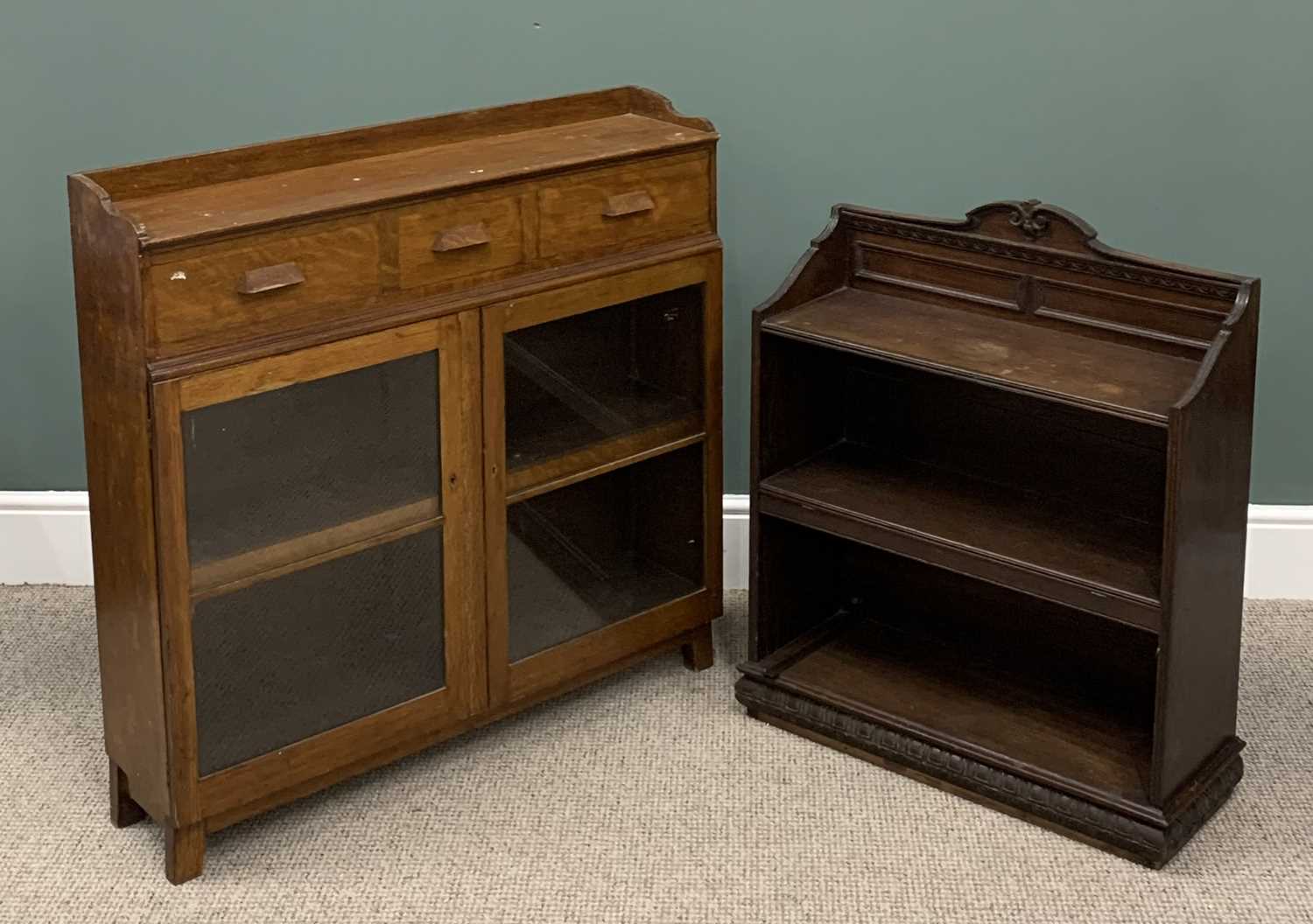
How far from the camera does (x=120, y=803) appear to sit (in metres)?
2.59

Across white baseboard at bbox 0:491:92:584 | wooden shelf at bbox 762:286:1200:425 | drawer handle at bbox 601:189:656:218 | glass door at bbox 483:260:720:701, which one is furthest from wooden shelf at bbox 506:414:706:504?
white baseboard at bbox 0:491:92:584

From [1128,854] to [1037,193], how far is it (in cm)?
114

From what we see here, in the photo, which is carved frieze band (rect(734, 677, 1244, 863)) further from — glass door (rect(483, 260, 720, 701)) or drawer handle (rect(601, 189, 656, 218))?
drawer handle (rect(601, 189, 656, 218))

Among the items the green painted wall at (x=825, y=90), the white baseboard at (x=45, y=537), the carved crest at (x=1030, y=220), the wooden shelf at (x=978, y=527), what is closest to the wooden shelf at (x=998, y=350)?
the carved crest at (x=1030, y=220)

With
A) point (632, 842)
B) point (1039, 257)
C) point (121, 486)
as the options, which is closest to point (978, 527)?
point (1039, 257)

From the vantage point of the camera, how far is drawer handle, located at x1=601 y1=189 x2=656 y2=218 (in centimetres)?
266

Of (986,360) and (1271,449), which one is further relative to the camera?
(1271,449)

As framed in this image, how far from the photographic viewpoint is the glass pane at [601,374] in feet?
8.66

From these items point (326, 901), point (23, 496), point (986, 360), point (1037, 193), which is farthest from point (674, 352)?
point (23, 496)

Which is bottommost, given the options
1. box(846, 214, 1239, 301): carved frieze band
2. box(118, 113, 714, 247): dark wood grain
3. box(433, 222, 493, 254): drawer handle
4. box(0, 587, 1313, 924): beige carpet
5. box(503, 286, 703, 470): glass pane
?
box(0, 587, 1313, 924): beige carpet

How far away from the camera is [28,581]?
3.34 metres

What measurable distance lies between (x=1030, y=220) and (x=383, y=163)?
919mm

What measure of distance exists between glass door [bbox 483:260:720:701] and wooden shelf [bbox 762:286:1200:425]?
19 cm

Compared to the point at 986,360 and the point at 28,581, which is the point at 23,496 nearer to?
the point at 28,581
